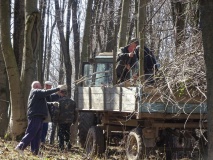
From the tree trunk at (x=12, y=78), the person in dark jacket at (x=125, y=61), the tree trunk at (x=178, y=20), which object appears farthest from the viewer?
the tree trunk at (x=12, y=78)

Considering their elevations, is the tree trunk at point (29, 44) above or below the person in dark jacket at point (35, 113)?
above

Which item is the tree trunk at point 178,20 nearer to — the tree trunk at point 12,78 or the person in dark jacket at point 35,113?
the person in dark jacket at point 35,113

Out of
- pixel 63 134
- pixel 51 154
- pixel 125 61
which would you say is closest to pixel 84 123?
pixel 63 134

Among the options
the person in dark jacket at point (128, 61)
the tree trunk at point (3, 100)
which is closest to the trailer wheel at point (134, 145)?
the person in dark jacket at point (128, 61)

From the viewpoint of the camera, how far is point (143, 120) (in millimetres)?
9758

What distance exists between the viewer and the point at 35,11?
12266mm

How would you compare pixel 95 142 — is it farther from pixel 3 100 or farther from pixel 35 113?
pixel 3 100

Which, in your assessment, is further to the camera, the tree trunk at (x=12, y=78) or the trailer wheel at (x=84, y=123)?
the trailer wheel at (x=84, y=123)

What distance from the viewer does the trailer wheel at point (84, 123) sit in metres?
12.6

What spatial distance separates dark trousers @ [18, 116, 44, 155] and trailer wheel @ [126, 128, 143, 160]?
6.57 ft

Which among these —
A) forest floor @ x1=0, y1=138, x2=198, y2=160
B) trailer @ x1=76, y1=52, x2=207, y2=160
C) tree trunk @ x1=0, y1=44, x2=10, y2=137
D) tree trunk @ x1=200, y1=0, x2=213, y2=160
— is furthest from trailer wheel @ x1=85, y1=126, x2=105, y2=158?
tree trunk @ x1=200, y1=0, x2=213, y2=160

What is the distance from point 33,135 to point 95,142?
1413 mm

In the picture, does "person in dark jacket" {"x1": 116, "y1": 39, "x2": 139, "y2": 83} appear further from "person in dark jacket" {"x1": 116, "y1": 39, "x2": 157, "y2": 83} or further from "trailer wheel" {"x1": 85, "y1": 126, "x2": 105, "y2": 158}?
"trailer wheel" {"x1": 85, "y1": 126, "x2": 105, "y2": 158}

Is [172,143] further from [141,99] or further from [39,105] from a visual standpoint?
[39,105]
